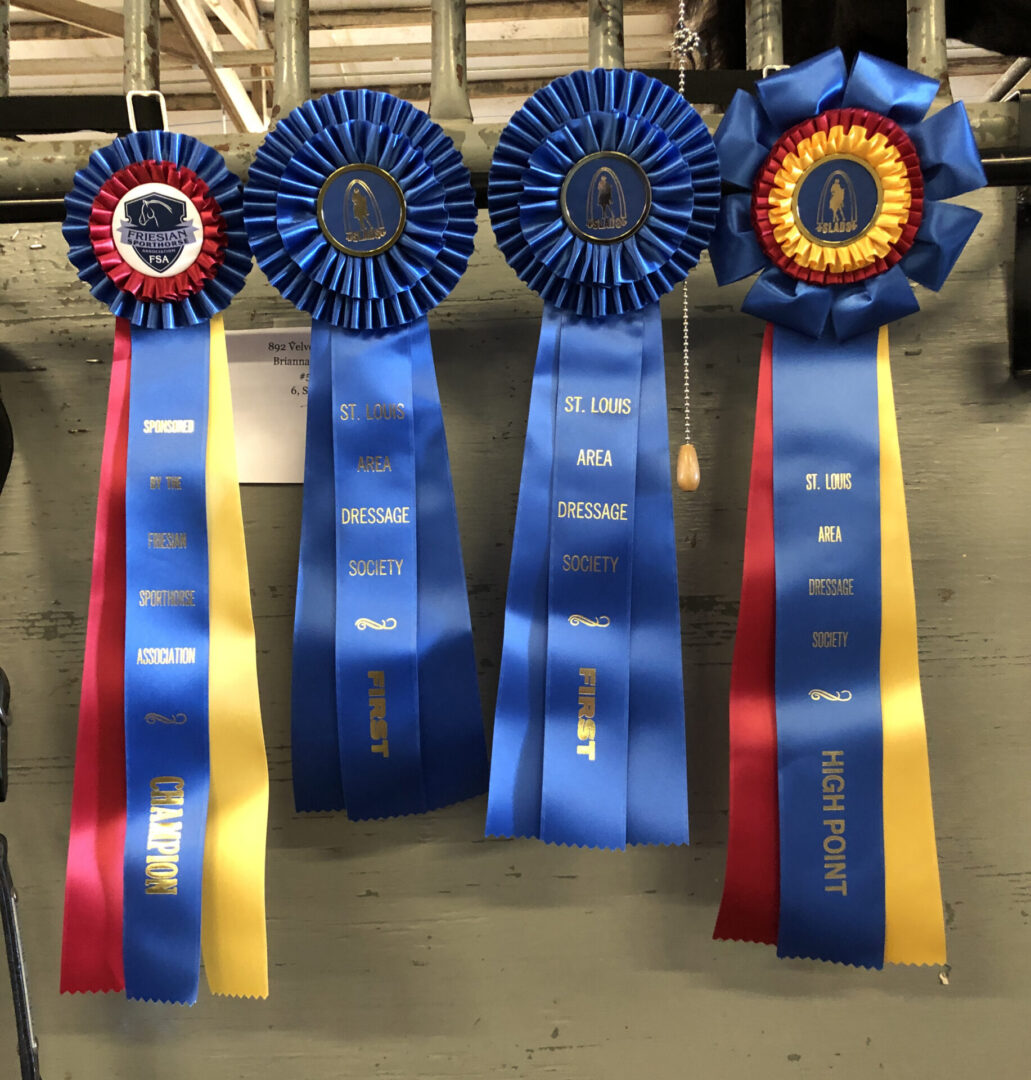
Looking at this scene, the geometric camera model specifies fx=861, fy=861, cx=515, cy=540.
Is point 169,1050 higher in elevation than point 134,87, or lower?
lower

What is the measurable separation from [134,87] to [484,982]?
2.55 feet

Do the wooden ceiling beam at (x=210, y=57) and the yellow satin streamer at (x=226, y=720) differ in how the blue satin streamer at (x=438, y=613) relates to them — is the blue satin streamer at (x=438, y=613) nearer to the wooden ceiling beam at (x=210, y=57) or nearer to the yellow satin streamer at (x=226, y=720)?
the yellow satin streamer at (x=226, y=720)

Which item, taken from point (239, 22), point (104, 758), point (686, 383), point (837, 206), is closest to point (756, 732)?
point (686, 383)

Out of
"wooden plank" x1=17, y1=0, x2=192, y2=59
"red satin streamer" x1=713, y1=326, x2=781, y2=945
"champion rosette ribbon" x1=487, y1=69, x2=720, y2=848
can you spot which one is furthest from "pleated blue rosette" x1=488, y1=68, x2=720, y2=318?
"wooden plank" x1=17, y1=0, x2=192, y2=59

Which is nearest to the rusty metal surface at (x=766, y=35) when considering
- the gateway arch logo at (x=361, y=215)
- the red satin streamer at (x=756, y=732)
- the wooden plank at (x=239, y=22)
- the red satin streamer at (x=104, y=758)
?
the red satin streamer at (x=756, y=732)

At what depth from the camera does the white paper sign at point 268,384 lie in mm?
703

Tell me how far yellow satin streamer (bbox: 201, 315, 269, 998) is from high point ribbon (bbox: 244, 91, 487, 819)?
0.04m

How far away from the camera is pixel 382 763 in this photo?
2.13 ft

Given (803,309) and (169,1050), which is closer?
(803,309)

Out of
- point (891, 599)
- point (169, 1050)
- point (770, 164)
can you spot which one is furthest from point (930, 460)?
point (169, 1050)

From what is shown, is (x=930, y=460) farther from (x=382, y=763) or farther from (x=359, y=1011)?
(x=359, y=1011)

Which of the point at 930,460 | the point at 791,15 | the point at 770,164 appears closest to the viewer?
the point at 770,164

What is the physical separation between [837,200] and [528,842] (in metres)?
0.55

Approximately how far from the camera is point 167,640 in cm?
65
